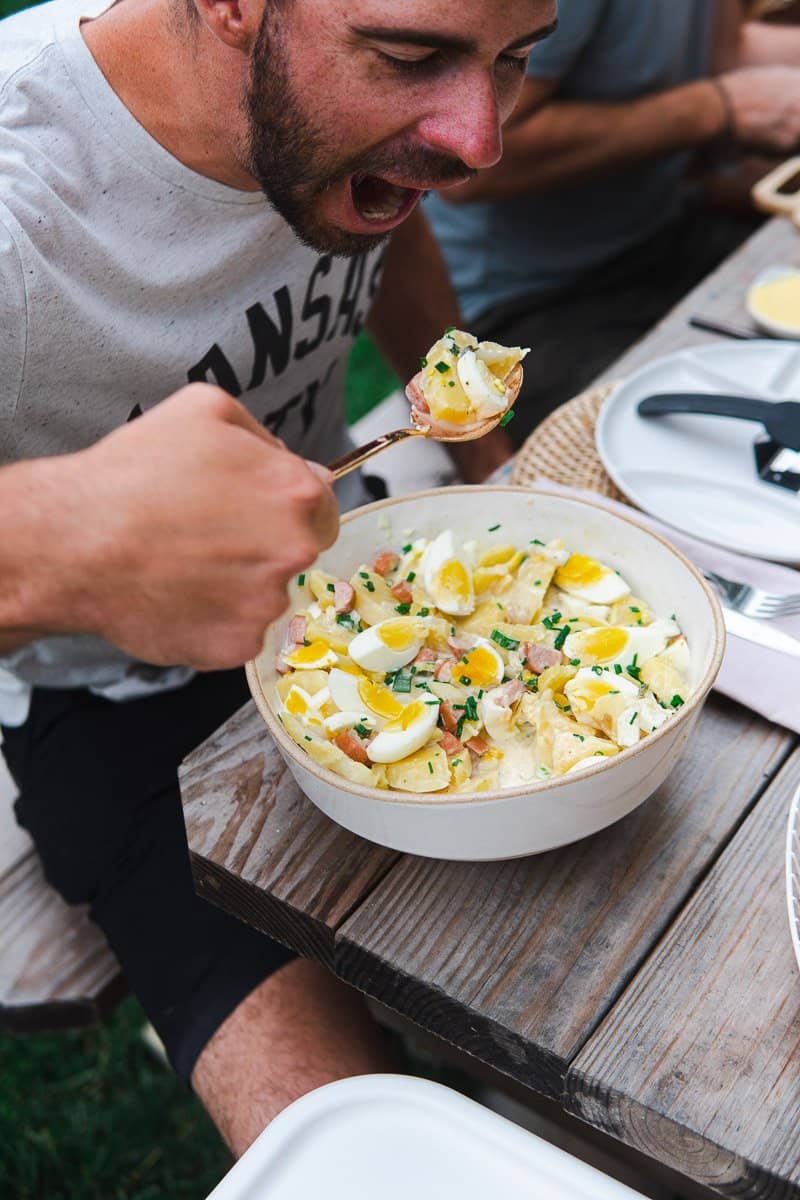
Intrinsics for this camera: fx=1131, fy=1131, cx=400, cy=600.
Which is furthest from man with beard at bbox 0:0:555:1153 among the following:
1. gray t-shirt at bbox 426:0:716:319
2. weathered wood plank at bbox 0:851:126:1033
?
gray t-shirt at bbox 426:0:716:319

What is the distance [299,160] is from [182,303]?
0.24 metres

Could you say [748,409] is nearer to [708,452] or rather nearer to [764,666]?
[708,452]

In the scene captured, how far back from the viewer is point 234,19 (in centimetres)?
110

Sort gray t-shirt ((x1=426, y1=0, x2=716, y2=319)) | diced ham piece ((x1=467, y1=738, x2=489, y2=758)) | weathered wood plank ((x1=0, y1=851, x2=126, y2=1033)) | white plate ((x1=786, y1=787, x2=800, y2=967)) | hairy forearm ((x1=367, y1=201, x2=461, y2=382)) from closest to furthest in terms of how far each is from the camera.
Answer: white plate ((x1=786, y1=787, x2=800, y2=967)), diced ham piece ((x1=467, y1=738, x2=489, y2=758)), weathered wood plank ((x1=0, y1=851, x2=126, y2=1033)), hairy forearm ((x1=367, y1=201, x2=461, y2=382)), gray t-shirt ((x1=426, y1=0, x2=716, y2=319))

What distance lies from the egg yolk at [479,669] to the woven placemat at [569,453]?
0.37 m

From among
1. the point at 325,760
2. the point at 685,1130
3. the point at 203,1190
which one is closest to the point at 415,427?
the point at 325,760

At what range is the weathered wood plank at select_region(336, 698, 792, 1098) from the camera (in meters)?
0.84

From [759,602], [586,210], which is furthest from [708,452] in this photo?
[586,210]

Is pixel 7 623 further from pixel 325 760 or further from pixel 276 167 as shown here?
pixel 276 167

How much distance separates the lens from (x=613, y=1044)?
2.68 feet

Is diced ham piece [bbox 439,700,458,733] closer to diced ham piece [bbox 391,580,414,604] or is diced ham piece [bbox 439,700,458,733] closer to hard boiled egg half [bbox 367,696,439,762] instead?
hard boiled egg half [bbox 367,696,439,762]

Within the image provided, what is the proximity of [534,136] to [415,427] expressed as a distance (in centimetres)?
127

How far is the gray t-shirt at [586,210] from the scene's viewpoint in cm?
223

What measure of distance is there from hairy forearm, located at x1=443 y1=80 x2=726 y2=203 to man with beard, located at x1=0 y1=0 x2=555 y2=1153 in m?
0.71
